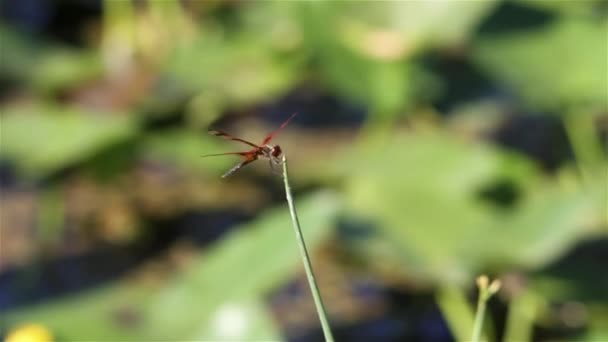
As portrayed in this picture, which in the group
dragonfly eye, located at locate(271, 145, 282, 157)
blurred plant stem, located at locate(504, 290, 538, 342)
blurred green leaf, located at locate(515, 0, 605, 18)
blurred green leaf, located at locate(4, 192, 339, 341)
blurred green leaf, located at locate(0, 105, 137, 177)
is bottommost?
dragonfly eye, located at locate(271, 145, 282, 157)

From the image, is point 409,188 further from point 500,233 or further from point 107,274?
point 107,274

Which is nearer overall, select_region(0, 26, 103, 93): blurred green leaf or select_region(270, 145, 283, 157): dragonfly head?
select_region(270, 145, 283, 157): dragonfly head

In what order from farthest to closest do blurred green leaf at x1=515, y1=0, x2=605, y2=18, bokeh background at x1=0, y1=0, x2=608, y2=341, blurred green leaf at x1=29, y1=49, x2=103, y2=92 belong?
blurred green leaf at x1=29, y1=49, x2=103, y2=92
blurred green leaf at x1=515, y1=0, x2=605, y2=18
bokeh background at x1=0, y1=0, x2=608, y2=341

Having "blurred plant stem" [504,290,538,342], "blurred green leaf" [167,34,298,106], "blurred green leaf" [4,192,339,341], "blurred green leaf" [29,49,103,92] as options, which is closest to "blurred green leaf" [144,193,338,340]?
"blurred green leaf" [4,192,339,341]

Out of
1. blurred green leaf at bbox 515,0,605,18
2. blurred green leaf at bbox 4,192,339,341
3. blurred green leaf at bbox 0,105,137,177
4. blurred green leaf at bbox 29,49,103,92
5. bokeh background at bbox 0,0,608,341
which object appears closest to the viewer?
blurred green leaf at bbox 4,192,339,341

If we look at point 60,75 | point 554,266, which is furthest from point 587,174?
point 60,75

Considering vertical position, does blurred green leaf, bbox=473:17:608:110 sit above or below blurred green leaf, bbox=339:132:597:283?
above

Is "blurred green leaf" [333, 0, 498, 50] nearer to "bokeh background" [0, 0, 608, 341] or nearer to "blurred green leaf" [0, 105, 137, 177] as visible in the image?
"bokeh background" [0, 0, 608, 341]

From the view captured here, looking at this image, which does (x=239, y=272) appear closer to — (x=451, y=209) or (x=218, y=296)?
(x=218, y=296)
